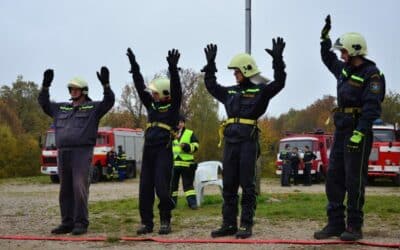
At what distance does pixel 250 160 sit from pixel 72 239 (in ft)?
8.24

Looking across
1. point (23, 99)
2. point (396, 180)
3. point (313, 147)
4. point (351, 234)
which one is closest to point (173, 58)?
point (351, 234)

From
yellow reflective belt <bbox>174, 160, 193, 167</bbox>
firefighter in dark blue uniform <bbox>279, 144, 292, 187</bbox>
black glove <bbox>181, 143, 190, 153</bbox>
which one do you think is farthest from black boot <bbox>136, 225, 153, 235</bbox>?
firefighter in dark blue uniform <bbox>279, 144, 292, 187</bbox>

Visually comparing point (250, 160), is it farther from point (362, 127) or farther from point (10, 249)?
point (10, 249)

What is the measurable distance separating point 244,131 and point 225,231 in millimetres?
1309

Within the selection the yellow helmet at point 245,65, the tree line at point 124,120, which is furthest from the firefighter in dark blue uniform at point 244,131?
the tree line at point 124,120

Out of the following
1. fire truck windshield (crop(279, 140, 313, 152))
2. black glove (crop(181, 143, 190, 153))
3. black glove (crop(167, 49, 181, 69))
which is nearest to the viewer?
black glove (crop(167, 49, 181, 69))

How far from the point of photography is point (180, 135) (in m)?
11.5

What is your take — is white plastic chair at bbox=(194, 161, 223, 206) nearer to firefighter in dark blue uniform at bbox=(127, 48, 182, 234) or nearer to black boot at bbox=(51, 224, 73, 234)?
firefighter in dark blue uniform at bbox=(127, 48, 182, 234)

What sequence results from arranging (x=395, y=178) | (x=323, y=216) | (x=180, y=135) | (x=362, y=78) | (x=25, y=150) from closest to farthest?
(x=362, y=78) < (x=323, y=216) < (x=180, y=135) < (x=395, y=178) < (x=25, y=150)

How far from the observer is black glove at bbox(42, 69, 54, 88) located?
854 centimetres

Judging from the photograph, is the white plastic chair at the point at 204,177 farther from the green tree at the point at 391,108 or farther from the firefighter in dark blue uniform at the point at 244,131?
the green tree at the point at 391,108

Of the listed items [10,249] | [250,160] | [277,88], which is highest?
[277,88]

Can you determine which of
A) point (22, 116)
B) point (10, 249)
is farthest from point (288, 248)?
point (22, 116)

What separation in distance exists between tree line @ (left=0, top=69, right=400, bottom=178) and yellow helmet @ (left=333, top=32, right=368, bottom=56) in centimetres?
2638
